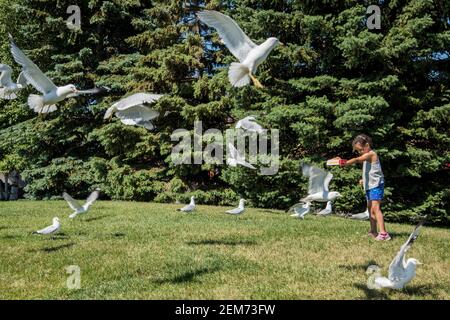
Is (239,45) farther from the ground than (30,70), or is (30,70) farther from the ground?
(239,45)

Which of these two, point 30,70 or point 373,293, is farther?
point 30,70

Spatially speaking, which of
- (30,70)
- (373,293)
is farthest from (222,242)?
(30,70)

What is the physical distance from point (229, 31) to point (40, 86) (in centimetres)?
298

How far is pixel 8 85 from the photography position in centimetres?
841

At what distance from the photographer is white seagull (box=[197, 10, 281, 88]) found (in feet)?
19.8

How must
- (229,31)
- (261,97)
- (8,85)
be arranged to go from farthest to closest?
1. (261,97)
2. (8,85)
3. (229,31)

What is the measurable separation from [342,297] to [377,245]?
109 inches

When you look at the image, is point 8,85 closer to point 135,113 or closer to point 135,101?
point 135,113

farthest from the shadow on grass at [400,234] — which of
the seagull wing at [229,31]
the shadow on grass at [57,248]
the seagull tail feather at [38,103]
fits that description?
the seagull tail feather at [38,103]

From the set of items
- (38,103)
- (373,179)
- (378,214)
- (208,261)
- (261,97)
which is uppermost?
(38,103)

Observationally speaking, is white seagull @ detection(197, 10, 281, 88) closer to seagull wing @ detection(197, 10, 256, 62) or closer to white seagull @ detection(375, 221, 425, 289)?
seagull wing @ detection(197, 10, 256, 62)

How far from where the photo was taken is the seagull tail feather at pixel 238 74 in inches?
260

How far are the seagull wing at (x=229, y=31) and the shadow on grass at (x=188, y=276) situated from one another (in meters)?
3.11

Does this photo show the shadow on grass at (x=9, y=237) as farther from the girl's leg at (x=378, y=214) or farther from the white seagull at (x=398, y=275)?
the white seagull at (x=398, y=275)
